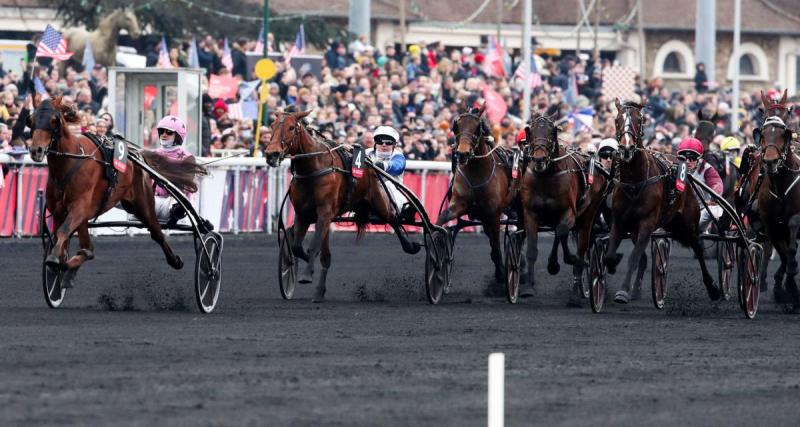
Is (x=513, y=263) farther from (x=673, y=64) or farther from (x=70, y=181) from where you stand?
(x=673, y=64)

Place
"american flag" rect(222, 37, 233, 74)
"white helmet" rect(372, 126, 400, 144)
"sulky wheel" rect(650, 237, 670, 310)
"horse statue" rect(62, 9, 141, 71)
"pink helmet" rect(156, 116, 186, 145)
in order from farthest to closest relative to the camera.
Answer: "horse statue" rect(62, 9, 141, 71)
"american flag" rect(222, 37, 233, 74)
"white helmet" rect(372, 126, 400, 144)
"sulky wheel" rect(650, 237, 670, 310)
"pink helmet" rect(156, 116, 186, 145)

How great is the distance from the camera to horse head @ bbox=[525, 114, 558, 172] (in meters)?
15.9

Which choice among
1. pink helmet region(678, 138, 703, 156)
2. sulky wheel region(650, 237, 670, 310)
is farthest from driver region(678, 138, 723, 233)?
sulky wheel region(650, 237, 670, 310)

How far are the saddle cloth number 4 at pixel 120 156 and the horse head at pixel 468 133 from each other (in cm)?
333

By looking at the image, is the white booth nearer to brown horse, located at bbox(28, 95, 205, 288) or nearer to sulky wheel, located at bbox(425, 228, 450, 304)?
sulky wheel, located at bbox(425, 228, 450, 304)

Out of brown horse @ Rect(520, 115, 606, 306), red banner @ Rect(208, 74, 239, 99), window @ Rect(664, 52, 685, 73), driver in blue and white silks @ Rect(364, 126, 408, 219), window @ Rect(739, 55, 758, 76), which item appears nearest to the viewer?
brown horse @ Rect(520, 115, 606, 306)

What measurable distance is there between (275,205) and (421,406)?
55.8 ft

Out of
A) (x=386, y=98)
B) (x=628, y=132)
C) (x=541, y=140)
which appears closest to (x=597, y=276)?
(x=628, y=132)

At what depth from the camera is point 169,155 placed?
50.0ft

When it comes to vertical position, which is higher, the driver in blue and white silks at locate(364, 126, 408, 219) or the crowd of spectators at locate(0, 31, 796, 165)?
the crowd of spectators at locate(0, 31, 796, 165)

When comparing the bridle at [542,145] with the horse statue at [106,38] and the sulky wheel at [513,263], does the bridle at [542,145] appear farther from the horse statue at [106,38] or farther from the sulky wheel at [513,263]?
the horse statue at [106,38]

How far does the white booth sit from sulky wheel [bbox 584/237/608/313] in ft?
32.1

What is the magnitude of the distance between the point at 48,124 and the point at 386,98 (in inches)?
568

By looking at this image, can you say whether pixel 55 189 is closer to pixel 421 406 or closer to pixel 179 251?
Result: pixel 421 406
